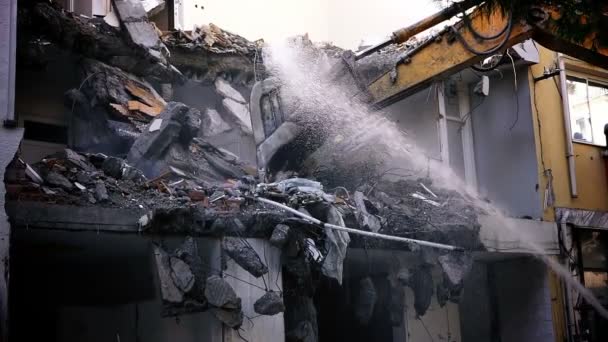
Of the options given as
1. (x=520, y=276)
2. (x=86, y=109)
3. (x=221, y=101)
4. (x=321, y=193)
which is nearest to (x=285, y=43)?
(x=221, y=101)

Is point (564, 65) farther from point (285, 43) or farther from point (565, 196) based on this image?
point (285, 43)

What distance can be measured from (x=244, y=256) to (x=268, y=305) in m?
0.59

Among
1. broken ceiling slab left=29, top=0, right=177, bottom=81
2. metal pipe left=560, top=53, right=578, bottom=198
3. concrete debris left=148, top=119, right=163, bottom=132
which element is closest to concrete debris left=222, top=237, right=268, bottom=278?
concrete debris left=148, top=119, right=163, bottom=132

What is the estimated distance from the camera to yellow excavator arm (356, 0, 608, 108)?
9574mm

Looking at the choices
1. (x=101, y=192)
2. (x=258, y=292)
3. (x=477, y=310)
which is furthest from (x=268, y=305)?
(x=477, y=310)

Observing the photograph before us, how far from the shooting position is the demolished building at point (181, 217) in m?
7.24

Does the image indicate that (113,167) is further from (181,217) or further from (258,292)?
(258,292)

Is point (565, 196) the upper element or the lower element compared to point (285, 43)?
lower

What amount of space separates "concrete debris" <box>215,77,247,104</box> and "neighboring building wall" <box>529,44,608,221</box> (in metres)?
5.36

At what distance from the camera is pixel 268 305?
24.6 feet

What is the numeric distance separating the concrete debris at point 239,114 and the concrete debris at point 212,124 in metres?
0.21

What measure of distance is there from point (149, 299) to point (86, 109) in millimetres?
3537

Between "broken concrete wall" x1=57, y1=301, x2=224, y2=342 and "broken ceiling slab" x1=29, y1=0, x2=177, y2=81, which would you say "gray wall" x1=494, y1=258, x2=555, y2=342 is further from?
"broken ceiling slab" x1=29, y1=0, x2=177, y2=81

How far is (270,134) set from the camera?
35.2 ft
